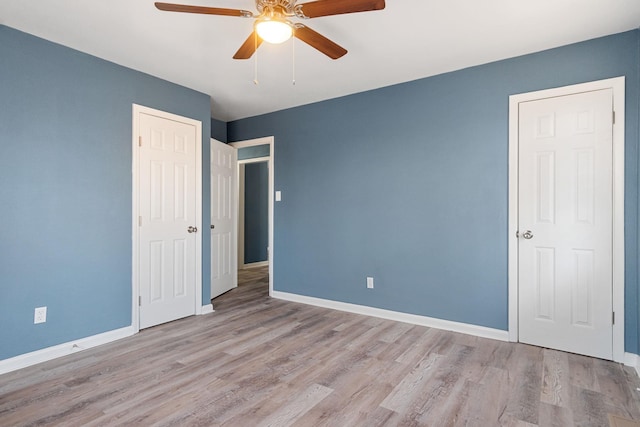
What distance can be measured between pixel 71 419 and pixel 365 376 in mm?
1745

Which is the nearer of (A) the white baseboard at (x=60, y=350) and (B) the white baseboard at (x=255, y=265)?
(A) the white baseboard at (x=60, y=350)

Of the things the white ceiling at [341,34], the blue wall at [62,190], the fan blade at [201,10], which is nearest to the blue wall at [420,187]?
the white ceiling at [341,34]

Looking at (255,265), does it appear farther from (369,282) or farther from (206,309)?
(369,282)

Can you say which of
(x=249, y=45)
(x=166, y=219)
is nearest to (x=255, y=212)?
(x=166, y=219)

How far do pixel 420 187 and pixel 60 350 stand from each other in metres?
3.42

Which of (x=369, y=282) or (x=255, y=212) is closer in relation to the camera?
(x=369, y=282)

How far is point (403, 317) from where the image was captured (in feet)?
11.5

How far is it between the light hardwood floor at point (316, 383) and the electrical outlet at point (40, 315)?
0.32 m

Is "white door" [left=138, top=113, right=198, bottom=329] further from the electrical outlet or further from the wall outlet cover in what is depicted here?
the wall outlet cover

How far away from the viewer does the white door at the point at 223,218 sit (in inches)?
174

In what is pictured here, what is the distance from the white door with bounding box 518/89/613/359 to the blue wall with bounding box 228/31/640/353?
0.45 feet

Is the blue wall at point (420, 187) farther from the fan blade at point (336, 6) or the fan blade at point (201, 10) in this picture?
the fan blade at point (201, 10)

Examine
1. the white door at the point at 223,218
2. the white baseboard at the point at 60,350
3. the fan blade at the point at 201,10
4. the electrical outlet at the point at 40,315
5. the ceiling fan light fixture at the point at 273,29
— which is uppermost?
the fan blade at the point at 201,10

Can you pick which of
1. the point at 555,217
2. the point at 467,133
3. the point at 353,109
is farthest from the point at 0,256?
the point at 555,217
